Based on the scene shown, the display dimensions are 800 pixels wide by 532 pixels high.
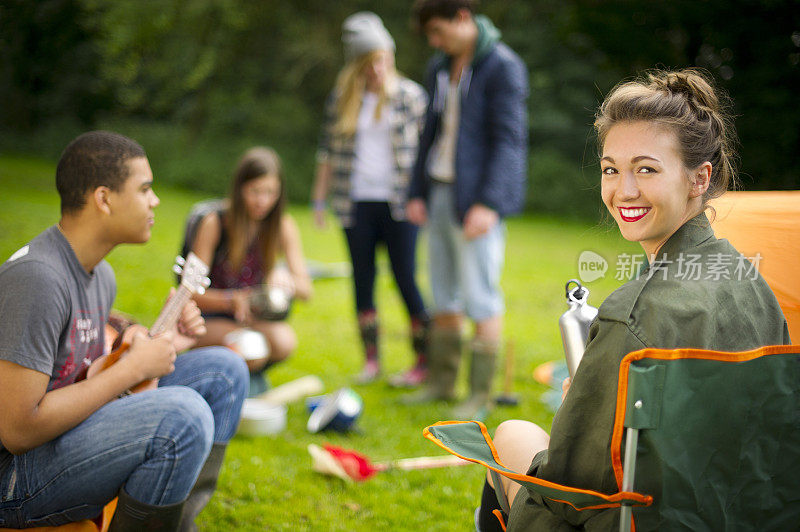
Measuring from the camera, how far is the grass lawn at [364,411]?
258 cm

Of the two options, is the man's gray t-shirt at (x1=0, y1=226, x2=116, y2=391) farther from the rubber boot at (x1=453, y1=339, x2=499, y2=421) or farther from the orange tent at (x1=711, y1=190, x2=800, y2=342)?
the rubber boot at (x1=453, y1=339, x2=499, y2=421)

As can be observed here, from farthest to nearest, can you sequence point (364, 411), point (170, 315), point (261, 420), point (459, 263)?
1. point (364, 411)
2. point (459, 263)
3. point (261, 420)
4. point (170, 315)

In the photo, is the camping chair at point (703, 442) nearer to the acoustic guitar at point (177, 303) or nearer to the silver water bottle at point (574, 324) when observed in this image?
the silver water bottle at point (574, 324)

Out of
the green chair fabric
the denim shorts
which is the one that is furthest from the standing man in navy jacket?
the green chair fabric

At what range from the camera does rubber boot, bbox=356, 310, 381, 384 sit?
172 inches

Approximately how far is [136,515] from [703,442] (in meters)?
1.43

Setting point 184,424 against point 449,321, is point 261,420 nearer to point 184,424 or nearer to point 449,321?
point 449,321

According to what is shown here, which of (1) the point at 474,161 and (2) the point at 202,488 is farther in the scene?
(1) the point at 474,161

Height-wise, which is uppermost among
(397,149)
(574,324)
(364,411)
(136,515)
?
(397,149)

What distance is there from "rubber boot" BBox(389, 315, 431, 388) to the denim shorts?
40cm

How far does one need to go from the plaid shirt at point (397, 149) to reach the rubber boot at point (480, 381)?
1.02 meters

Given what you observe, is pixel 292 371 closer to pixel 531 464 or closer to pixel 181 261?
pixel 181 261

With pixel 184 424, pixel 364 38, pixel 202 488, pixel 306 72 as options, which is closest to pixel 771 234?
pixel 184 424

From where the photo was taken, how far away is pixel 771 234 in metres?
1.89
